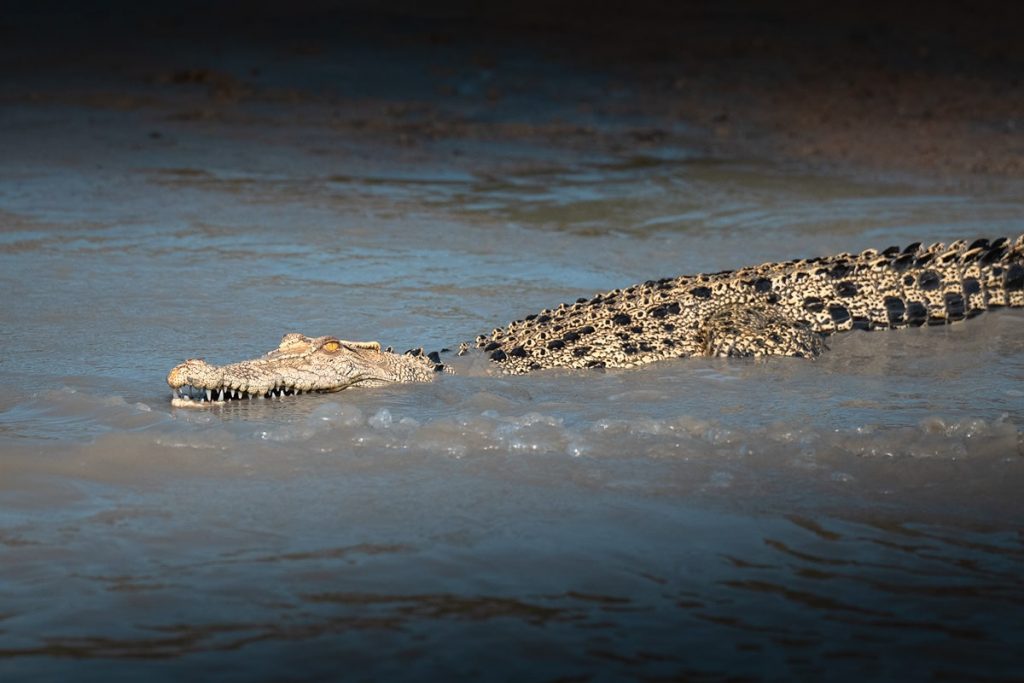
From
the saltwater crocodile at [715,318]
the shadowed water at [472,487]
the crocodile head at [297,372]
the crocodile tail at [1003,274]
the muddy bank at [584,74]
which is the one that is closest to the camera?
A: the shadowed water at [472,487]

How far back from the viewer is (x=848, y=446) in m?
5.49

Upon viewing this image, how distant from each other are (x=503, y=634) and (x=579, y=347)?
317 centimetres

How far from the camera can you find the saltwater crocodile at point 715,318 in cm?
643

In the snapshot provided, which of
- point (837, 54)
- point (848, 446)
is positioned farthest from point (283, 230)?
point (837, 54)

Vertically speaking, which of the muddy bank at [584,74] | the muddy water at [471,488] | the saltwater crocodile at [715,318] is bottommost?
the muddy water at [471,488]

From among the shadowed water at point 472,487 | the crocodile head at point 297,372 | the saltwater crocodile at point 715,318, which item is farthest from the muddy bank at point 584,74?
the crocodile head at point 297,372

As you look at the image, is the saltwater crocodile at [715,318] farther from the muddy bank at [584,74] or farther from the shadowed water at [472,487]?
the muddy bank at [584,74]

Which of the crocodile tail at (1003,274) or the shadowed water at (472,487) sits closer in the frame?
the shadowed water at (472,487)

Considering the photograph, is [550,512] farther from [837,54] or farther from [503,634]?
[837,54]

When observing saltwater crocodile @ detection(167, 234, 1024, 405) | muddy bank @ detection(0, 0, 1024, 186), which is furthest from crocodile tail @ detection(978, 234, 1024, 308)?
muddy bank @ detection(0, 0, 1024, 186)

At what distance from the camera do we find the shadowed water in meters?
3.97

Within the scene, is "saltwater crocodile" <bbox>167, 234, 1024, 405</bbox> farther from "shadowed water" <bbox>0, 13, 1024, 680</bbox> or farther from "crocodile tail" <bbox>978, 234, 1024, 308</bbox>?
"shadowed water" <bbox>0, 13, 1024, 680</bbox>

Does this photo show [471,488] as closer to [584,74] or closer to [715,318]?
[715,318]

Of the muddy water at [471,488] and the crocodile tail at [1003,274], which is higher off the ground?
the crocodile tail at [1003,274]
